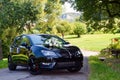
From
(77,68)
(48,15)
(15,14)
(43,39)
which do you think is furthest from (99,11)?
(48,15)

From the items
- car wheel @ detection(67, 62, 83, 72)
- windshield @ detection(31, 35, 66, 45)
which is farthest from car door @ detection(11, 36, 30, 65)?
car wheel @ detection(67, 62, 83, 72)

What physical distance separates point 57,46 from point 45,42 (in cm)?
69

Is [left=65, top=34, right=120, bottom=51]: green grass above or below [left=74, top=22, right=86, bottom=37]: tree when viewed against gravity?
below

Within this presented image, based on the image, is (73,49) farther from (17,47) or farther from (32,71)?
(17,47)

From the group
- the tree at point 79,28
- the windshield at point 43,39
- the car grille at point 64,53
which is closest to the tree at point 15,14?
the windshield at point 43,39

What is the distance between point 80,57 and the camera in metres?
14.4

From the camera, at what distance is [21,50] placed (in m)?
15.6

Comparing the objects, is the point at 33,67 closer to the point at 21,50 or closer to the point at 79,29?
the point at 21,50

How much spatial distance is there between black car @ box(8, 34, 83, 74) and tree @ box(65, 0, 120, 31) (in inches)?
219

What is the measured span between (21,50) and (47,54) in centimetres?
218

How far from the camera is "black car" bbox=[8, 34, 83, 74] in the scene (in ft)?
44.9

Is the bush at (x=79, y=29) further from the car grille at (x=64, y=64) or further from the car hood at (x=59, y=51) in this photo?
the car grille at (x=64, y=64)

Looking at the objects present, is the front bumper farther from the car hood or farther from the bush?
the bush

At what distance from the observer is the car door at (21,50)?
1502 centimetres
